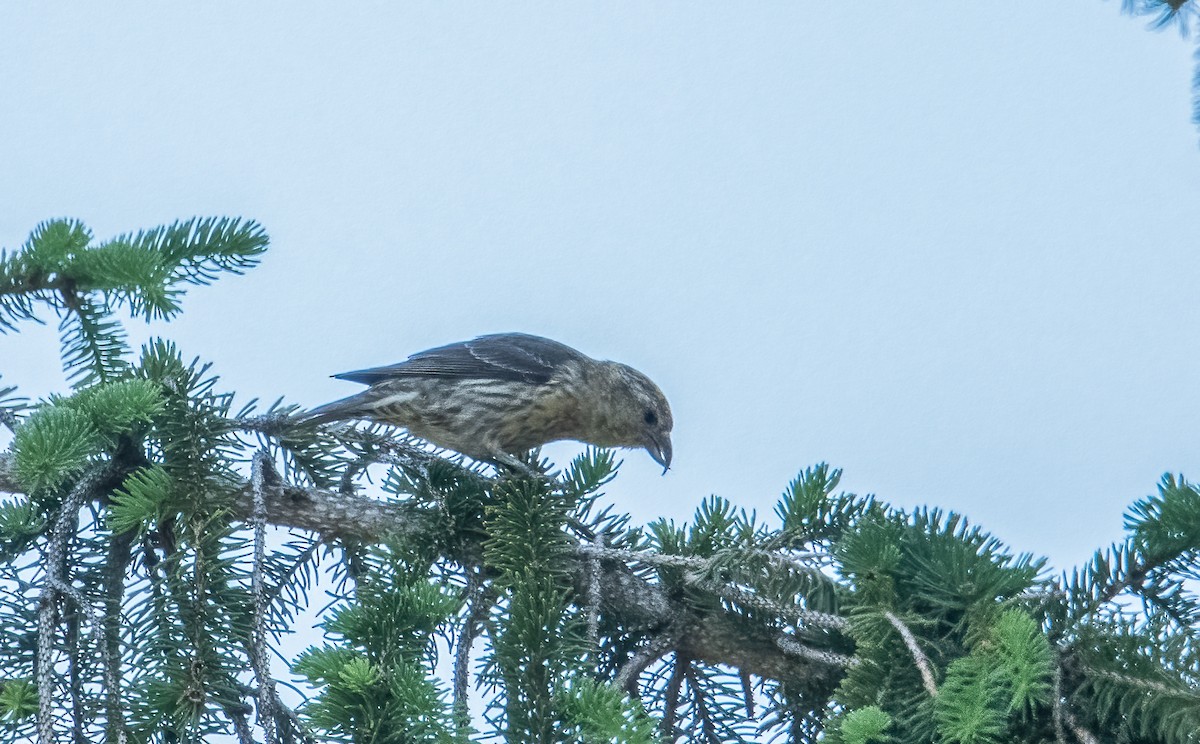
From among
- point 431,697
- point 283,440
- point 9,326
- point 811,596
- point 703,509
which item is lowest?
point 431,697

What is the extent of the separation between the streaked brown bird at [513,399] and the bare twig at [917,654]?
3.14m

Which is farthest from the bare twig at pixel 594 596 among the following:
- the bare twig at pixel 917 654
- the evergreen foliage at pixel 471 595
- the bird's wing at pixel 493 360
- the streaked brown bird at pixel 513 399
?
the bird's wing at pixel 493 360

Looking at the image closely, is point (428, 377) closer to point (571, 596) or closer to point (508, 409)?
point (508, 409)

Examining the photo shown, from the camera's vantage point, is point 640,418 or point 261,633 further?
point 640,418

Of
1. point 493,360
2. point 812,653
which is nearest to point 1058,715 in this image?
point 812,653

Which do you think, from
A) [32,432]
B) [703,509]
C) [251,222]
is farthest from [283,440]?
[703,509]

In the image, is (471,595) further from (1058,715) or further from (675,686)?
(1058,715)

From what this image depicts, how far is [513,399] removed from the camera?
6188mm

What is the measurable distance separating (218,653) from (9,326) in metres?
1.58

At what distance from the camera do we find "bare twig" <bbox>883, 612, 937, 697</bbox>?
8.13 feet

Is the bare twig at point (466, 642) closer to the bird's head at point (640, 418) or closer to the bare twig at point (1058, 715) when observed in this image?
the bare twig at point (1058, 715)

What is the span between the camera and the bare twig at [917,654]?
2.48 m

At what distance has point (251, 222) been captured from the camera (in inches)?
153

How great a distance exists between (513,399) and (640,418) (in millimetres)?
722
